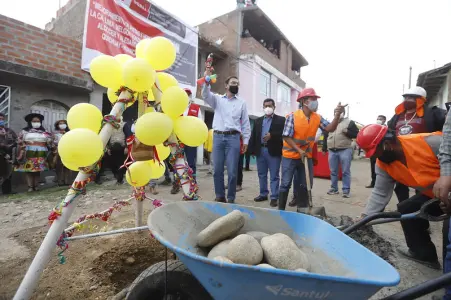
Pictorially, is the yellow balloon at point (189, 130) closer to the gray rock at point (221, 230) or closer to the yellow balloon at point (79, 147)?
the yellow balloon at point (79, 147)

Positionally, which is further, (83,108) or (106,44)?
(106,44)

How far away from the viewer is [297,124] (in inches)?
130

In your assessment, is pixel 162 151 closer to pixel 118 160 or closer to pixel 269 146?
pixel 269 146

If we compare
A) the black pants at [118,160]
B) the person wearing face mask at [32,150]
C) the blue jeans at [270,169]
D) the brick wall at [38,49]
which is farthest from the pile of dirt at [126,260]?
the brick wall at [38,49]

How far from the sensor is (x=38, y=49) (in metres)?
5.15

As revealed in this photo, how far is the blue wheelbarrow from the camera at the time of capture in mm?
897

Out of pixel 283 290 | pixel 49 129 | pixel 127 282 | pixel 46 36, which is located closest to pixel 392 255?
pixel 283 290

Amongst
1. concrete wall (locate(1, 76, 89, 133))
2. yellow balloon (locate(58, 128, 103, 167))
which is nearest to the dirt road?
yellow balloon (locate(58, 128, 103, 167))

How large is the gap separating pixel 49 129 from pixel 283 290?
6.43 metres

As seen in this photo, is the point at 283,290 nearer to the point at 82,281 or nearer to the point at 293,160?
the point at 82,281

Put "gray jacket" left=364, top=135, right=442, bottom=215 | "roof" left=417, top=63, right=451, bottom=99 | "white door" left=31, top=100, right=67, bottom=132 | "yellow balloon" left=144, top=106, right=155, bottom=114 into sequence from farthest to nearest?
"roof" left=417, top=63, right=451, bottom=99, "white door" left=31, top=100, right=67, bottom=132, "gray jacket" left=364, top=135, right=442, bottom=215, "yellow balloon" left=144, top=106, right=155, bottom=114

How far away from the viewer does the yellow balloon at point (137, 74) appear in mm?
1567

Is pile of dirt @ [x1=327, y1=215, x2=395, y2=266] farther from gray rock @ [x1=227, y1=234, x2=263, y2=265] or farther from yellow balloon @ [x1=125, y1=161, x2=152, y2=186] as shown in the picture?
yellow balloon @ [x1=125, y1=161, x2=152, y2=186]

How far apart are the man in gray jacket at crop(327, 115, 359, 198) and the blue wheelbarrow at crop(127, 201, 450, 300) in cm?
364
